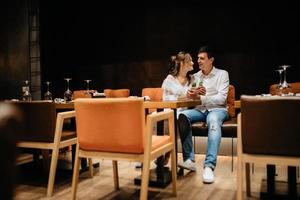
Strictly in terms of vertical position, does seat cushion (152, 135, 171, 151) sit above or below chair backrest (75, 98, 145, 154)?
below

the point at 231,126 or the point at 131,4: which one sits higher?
the point at 131,4

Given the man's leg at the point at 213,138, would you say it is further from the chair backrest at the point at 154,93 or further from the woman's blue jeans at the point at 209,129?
the chair backrest at the point at 154,93

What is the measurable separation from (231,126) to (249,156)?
3.83 ft

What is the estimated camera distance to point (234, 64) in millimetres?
5414

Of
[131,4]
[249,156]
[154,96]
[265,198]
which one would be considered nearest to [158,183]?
[265,198]

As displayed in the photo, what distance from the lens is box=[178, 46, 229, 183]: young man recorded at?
310 cm

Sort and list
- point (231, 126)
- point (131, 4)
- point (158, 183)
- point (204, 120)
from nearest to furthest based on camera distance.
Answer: point (158, 183)
point (231, 126)
point (204, 120)
point (131, 4)

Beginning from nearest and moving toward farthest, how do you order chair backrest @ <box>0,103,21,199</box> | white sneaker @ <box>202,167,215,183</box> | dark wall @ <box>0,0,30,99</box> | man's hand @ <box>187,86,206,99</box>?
chair backrest @ <box>0,103,21,199</box>, white sneaker @ <box>202,167,215,183</box>, man's hand @ <box>187,86,206,99</box>, dark wall @ <box>0,0,30,99</box>

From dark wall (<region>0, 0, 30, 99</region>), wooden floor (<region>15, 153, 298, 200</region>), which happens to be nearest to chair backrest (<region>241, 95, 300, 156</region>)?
wooden floor (<region>15, 153, 298, 200</region>)

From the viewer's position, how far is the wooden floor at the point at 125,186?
2697 mm

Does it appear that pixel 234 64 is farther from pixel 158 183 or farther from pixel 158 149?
pixel 158 149

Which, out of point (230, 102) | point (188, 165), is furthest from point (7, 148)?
point (230, 102)

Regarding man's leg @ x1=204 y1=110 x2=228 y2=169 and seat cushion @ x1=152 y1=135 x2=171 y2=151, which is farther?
man's leg @ x1=204 y1=110 x2=228 y2=169

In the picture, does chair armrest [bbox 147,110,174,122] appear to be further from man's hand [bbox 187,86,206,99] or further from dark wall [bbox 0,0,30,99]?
dark wall [bbox 0,0,30,99]
